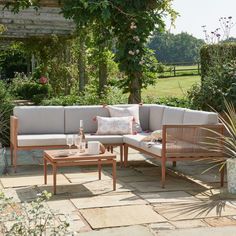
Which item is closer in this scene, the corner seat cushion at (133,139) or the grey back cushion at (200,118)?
the grey back cushion at (200,118)

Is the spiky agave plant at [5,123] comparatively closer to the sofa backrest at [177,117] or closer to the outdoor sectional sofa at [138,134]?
the outdoor sectional sofa at [138,134]

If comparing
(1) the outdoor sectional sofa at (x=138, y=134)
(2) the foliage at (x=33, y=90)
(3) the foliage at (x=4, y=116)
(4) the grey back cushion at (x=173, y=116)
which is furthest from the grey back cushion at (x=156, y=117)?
(2) the foliage at (x=33, y=90)

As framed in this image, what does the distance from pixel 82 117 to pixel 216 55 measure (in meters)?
2.70

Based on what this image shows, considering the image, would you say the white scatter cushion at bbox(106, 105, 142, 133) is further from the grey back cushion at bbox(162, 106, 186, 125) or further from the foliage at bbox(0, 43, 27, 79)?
the foliage at bbox(0, 43, 27, 79)

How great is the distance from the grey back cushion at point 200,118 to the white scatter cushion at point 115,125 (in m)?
1.00

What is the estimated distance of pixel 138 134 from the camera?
271 inches

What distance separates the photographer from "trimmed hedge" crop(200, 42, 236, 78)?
26.1 ft

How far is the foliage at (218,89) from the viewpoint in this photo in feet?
22.5

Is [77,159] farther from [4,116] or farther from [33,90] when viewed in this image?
[33,90]

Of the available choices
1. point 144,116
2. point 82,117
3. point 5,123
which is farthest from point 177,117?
point 5,123

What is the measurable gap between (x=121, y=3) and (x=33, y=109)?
109 inches

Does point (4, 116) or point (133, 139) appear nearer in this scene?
point (133, 139)

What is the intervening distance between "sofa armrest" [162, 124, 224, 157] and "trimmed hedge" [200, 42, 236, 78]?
241cm

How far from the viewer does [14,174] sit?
19.9 feet
